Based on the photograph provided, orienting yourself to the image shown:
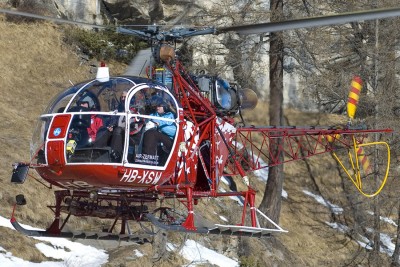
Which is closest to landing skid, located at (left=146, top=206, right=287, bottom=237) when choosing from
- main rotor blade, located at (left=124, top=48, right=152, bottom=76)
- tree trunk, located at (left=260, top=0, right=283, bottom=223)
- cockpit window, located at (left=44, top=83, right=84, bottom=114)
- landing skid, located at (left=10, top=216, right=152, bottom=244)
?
landing skid, located at (left=10, top=216, right=152, bottom=244)

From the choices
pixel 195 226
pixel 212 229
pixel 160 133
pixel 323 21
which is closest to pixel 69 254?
pixel 195 226

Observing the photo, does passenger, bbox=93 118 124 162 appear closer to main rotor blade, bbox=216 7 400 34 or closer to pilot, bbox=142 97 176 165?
pilot, bbox=142 97 176 165

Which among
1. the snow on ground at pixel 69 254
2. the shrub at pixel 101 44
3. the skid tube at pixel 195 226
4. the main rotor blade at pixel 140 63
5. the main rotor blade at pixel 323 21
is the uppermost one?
the shrub at pixel 101 44

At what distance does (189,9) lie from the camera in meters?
29.3

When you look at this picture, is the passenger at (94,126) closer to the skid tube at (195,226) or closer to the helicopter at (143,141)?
the helicopter at (143,141)

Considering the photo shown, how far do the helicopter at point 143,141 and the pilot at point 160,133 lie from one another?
2 cm

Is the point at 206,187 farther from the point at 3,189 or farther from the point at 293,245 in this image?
the point at 293,245

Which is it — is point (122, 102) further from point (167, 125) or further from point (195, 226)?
point (195, 226)

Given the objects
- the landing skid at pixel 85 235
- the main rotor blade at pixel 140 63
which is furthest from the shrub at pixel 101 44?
the landing skid at pixel 85 235

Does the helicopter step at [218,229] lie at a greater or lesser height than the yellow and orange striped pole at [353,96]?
lesser

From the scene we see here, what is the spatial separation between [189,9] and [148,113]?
18.2m

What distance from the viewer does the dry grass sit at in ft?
53.5

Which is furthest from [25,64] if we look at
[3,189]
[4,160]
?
[3,189]

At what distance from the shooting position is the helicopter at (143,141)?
11055mm
